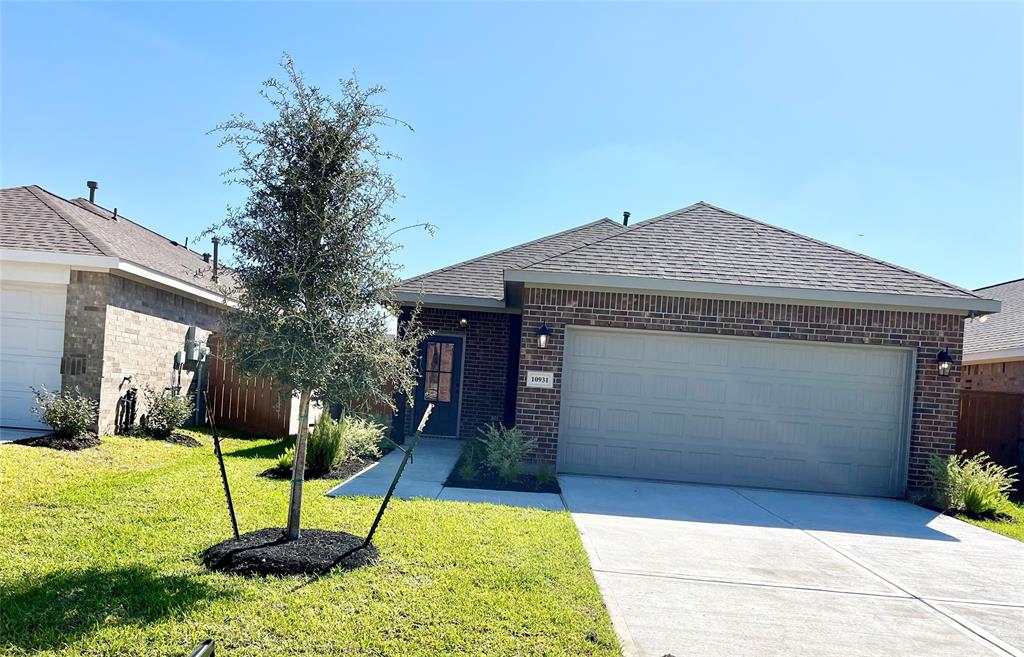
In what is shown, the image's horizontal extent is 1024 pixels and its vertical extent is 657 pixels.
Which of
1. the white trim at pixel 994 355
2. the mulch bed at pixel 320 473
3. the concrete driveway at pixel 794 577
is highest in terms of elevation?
the white trim at pixel 994 355

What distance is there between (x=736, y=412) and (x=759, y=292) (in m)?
A: 1.78

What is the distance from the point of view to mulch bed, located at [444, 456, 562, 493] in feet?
28.0

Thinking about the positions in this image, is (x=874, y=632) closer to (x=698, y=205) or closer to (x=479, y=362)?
(x=698, y=205)

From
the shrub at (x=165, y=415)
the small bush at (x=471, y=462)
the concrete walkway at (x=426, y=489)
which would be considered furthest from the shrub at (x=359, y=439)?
the shrub at (x=165, y=415)

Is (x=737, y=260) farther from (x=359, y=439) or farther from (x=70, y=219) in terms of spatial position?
(x=70, y=219)

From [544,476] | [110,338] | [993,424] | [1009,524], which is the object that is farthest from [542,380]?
[993,424]

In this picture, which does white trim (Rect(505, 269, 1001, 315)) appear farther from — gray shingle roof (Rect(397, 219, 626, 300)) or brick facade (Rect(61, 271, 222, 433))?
brick facade (Rect(61, 271, 222, 433))

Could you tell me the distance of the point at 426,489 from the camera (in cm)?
814

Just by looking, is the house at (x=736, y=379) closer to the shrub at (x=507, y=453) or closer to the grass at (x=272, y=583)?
the shrub at (x=507, y=453)

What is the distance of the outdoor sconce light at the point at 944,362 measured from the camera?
9.40 metres

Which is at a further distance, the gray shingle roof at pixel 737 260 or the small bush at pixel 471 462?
the gray shingle roof at pixel 737 260

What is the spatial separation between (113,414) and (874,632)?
1045cm

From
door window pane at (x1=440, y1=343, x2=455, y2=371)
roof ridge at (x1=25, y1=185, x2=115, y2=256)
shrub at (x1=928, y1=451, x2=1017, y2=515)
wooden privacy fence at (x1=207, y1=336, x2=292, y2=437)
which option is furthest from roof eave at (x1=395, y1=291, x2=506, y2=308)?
shrub at (x1=928, y1=451, x2=1017, y2=515)

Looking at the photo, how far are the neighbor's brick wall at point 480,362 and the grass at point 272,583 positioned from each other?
646cm
